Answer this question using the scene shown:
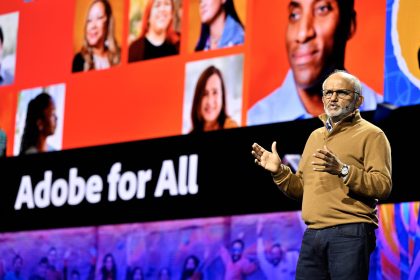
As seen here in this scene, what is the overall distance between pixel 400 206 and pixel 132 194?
1.86m

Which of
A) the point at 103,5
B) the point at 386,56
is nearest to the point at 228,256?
the point at 386,56

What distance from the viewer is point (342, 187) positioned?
306 centimetres

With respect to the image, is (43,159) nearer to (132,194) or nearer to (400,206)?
(132,194)

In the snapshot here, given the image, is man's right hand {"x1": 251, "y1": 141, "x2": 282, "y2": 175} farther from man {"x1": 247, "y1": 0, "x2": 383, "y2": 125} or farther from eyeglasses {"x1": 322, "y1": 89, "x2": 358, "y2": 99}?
man {"x1": 247, "y1": 0, "x2": 383, "y2": 125}

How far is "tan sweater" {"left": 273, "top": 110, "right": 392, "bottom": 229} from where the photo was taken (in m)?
2.95

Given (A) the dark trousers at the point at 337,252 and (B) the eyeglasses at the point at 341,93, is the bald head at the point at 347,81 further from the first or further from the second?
(A) the dark trousers at the point at 337,252

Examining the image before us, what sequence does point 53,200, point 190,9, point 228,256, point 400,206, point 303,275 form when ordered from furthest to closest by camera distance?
point 53,200
point 190,9
point 228,256
point 400,206
point 303,275

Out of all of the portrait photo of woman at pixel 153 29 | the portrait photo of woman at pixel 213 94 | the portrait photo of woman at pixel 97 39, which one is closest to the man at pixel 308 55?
the portrait photo of woman at pixel 213 94

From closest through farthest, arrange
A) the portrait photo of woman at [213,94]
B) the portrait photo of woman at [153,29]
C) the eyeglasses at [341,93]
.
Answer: the eyeglasses at [341,93], the portrait photo of woman at [213,94], the portrait photo of woman at [153,29]

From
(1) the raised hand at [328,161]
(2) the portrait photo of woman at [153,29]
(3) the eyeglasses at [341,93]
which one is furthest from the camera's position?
A: (2) the portrait photo of woman at [153,29]

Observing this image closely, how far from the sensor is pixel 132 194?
5629mm

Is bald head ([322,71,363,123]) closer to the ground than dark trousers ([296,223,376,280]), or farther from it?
farther from it

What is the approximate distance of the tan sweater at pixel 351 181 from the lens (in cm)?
295

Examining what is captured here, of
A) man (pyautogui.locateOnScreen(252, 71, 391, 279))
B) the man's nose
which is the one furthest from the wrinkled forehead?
the man's nose
